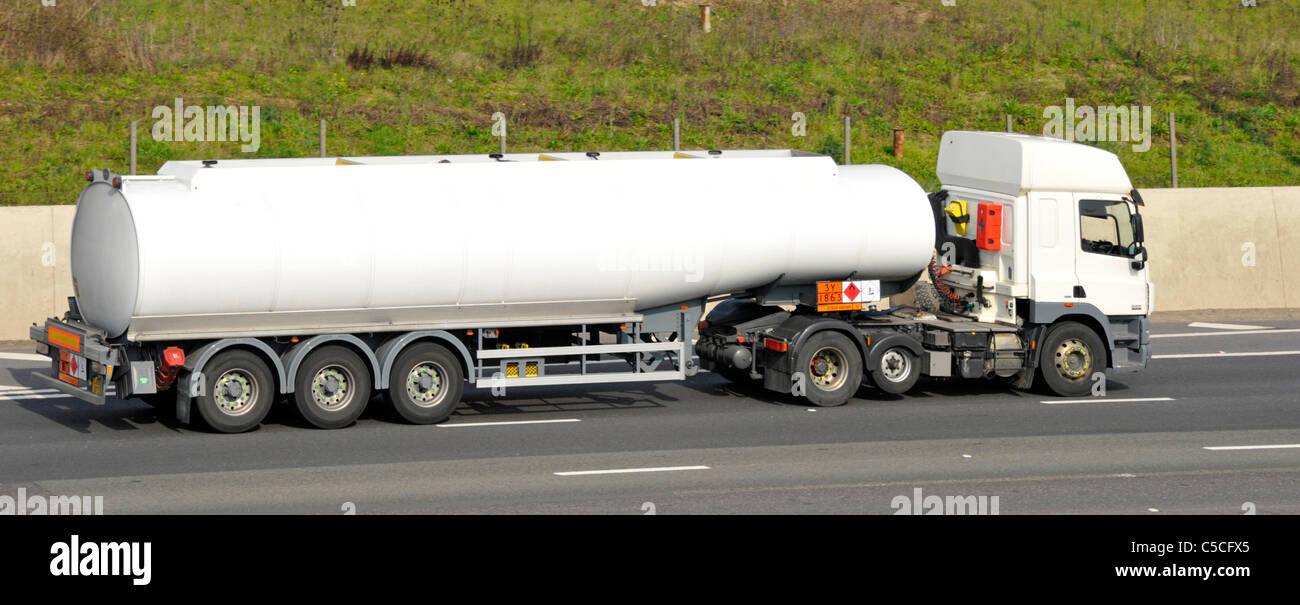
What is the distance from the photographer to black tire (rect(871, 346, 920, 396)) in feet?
59.0

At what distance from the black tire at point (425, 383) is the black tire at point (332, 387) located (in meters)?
0.31

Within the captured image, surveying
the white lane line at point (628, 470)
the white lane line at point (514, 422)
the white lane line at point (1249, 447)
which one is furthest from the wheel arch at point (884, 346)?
the white lane line at point (628, 470)

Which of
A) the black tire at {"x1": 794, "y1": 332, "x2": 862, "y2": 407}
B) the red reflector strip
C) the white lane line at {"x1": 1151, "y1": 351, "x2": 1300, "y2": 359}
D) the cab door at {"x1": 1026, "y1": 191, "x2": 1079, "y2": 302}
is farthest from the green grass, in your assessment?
the black tire at {"x1": 794, "y1": 332, "x2": 862, "y2": 407}

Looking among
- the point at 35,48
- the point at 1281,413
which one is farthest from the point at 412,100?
the point at 1281,413

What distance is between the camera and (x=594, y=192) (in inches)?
654

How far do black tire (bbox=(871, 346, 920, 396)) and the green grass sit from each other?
13141mm

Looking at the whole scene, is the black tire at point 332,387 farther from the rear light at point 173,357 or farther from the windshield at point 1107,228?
the windshield at point 1107,228

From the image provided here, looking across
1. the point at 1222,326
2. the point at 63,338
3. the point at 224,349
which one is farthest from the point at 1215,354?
the point at 63,338

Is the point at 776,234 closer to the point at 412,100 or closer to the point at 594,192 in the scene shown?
Result: the point at 594,192

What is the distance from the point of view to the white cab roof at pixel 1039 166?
18062mm

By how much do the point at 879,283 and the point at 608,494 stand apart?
5.82 m

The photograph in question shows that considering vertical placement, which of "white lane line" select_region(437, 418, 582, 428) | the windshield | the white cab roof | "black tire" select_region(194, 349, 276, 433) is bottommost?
"white lane line" select_region(437, 418, 582, 428)

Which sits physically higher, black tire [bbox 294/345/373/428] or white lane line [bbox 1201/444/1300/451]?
black tire [bbox 294/345/373/428]

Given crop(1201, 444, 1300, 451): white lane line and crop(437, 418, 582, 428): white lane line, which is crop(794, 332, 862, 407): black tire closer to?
crop(437, 418, 582, 428): white lane line
